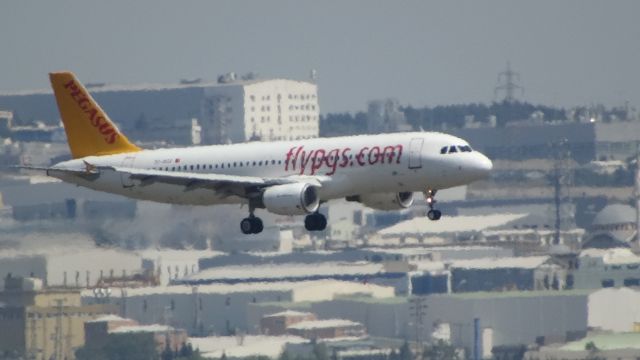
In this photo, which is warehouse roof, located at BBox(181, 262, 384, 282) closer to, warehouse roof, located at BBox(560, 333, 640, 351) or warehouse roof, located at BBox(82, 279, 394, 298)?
warehouse roof, located at BBox(82, 279, 394, 298)

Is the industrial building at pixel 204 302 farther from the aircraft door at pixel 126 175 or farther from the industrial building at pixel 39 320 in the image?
the aircraft door at pixel 126 175

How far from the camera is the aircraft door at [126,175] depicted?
9239 cm

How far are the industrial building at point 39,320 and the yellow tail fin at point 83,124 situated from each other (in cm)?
5560

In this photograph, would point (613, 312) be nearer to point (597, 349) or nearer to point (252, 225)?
point (597, 349)

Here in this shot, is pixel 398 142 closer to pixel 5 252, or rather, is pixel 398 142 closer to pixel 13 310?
pixel 5 252

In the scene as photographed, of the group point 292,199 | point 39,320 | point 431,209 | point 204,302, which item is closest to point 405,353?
point 39,320

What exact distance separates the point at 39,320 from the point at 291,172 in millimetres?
73891

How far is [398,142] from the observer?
87.8 metres

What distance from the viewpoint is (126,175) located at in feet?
302

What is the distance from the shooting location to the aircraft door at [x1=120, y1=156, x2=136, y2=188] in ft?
303

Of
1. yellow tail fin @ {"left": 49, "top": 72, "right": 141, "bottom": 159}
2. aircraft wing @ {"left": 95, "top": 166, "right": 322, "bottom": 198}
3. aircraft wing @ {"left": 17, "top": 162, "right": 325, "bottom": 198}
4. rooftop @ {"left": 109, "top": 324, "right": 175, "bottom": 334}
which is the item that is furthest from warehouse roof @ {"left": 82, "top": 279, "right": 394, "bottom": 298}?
aircraft wing @ {"left": 95, "top": 166, "right": 322, "bottom": 198}

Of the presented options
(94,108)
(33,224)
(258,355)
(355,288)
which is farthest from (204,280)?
(94,108)

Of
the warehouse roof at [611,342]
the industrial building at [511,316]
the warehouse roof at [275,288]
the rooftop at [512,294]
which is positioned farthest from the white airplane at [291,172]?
the rooftop at [512,294]

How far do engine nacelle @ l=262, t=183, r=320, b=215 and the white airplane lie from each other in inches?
1.2
